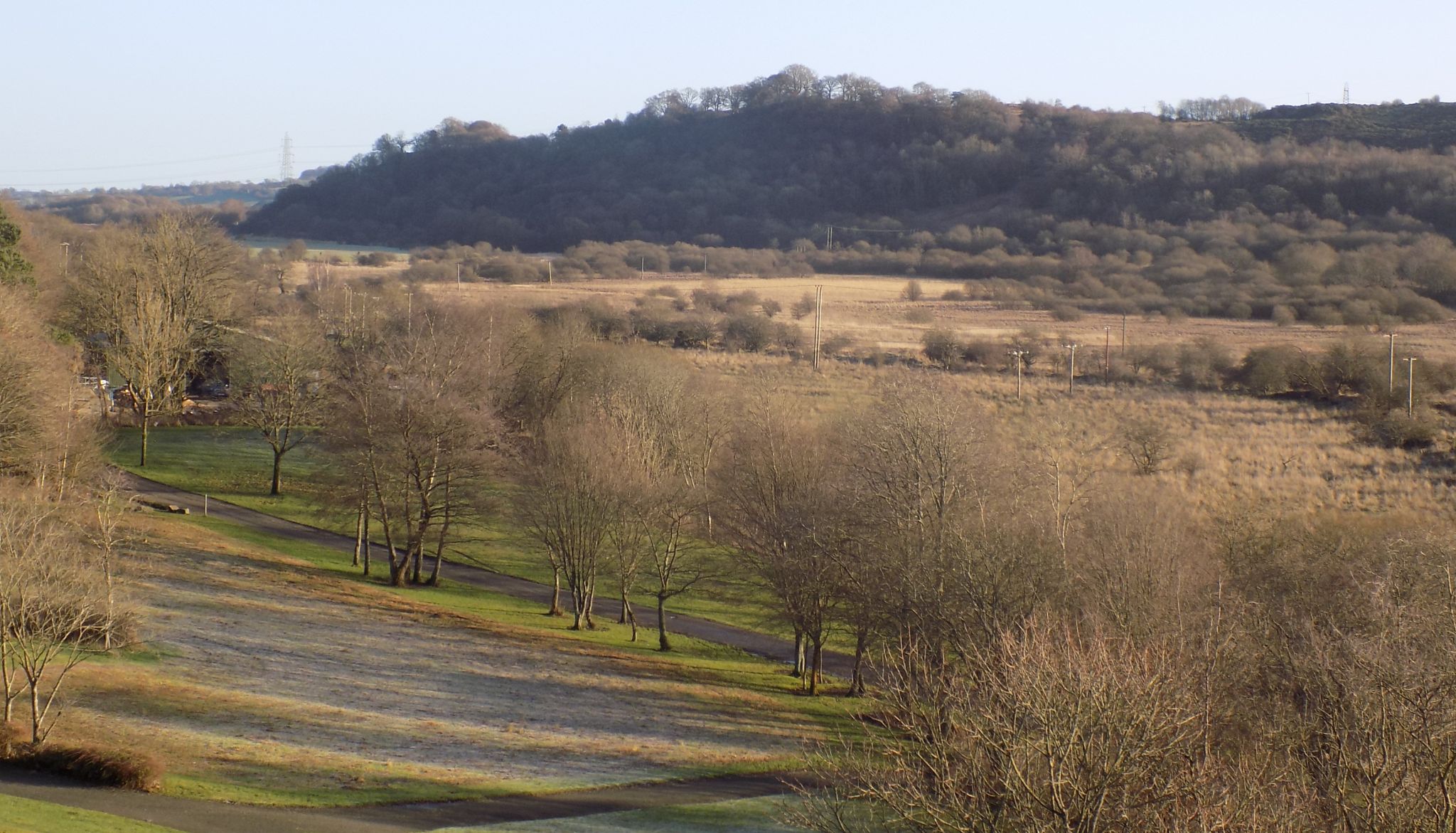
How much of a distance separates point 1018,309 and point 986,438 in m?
56.3

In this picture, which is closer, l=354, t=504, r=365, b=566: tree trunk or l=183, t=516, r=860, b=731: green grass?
l=183, t=516, r=860, b=731: green grass

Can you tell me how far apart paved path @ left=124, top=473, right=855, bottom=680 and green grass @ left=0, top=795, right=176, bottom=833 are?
19368 millimetres

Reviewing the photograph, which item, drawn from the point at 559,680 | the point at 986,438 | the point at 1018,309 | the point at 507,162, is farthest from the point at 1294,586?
the point at 507,162

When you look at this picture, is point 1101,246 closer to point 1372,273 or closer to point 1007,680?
point 1372,273

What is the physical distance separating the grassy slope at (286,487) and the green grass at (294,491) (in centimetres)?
3

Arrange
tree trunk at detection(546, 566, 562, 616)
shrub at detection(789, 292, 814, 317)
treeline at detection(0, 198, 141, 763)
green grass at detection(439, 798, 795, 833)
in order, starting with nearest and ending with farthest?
green grass at detection(439, 798, 795, 833) → treeline at detection(0, 198, 141, 763) → tree trunk at detection(546, 566, 562, 616) → shrub at detection(789, 292, 814, 317)

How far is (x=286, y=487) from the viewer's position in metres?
47.2

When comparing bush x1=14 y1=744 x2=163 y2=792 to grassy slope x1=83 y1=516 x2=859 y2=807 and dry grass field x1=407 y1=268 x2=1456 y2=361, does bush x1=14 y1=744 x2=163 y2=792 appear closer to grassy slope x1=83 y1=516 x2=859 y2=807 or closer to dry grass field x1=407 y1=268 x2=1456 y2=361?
grassy slope x1=83 y1=516 x2=859 y2=807

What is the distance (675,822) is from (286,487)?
110ft

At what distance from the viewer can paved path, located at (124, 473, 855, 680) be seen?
33.7 m

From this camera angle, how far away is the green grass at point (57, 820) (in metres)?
13.9

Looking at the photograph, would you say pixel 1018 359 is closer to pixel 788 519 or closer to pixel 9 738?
pixel 788 519

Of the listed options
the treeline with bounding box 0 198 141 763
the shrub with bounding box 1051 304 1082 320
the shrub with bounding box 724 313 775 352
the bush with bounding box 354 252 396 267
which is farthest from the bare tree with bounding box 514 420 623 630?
the bush with bounding box 354 252 396 267

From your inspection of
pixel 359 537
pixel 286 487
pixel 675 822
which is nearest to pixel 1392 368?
pixel 359 537
